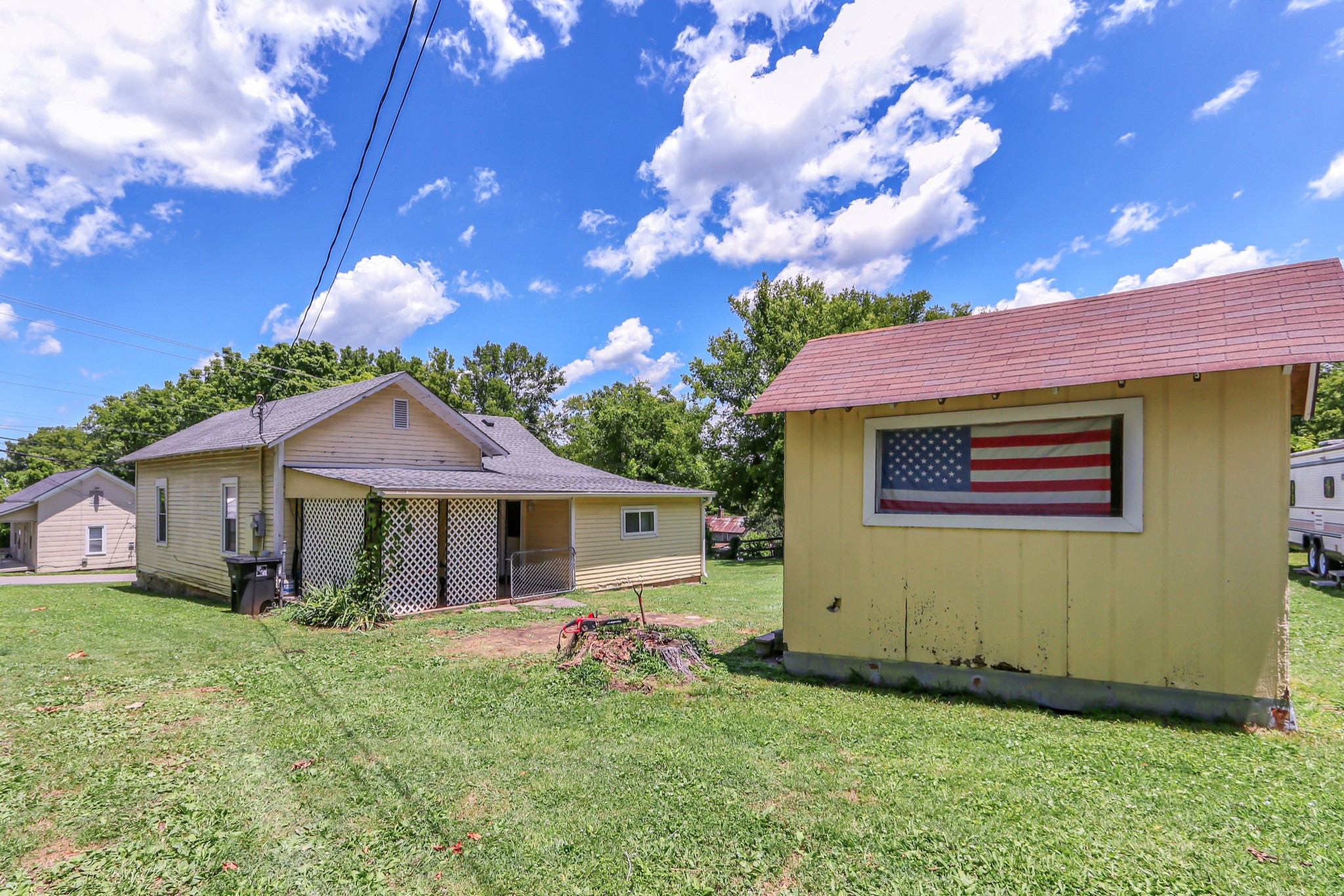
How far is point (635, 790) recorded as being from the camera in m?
3.77

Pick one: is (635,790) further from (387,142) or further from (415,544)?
(415,544)

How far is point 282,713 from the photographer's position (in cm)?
544

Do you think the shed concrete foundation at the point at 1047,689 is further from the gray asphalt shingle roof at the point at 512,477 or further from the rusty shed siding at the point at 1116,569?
the gray asphalt shingle roof at the point at 512,477

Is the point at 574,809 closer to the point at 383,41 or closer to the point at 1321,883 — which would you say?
the point at 1321,883

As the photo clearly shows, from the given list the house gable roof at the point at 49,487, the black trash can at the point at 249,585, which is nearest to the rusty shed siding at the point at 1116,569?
the black trash can at the point at 249,585

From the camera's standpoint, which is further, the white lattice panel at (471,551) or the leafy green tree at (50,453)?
the leafy green tree at (50,453)

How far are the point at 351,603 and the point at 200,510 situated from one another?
24.6 ft

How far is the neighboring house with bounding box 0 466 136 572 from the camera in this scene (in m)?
26.0

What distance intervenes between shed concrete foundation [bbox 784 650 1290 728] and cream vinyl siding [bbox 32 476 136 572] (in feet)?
101

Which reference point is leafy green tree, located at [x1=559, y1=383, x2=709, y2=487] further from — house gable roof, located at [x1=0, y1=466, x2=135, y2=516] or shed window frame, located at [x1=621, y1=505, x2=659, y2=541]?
house gable roof, located at [x1=0, y1=466, x2=135, y2=516]

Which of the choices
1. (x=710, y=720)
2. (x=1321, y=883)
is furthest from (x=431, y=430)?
(x=1321, y=883)

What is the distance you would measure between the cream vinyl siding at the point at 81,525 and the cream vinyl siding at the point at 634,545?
22719mm

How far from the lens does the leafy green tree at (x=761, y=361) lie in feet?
89.5

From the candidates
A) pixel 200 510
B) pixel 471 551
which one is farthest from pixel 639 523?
pixel 200 510
